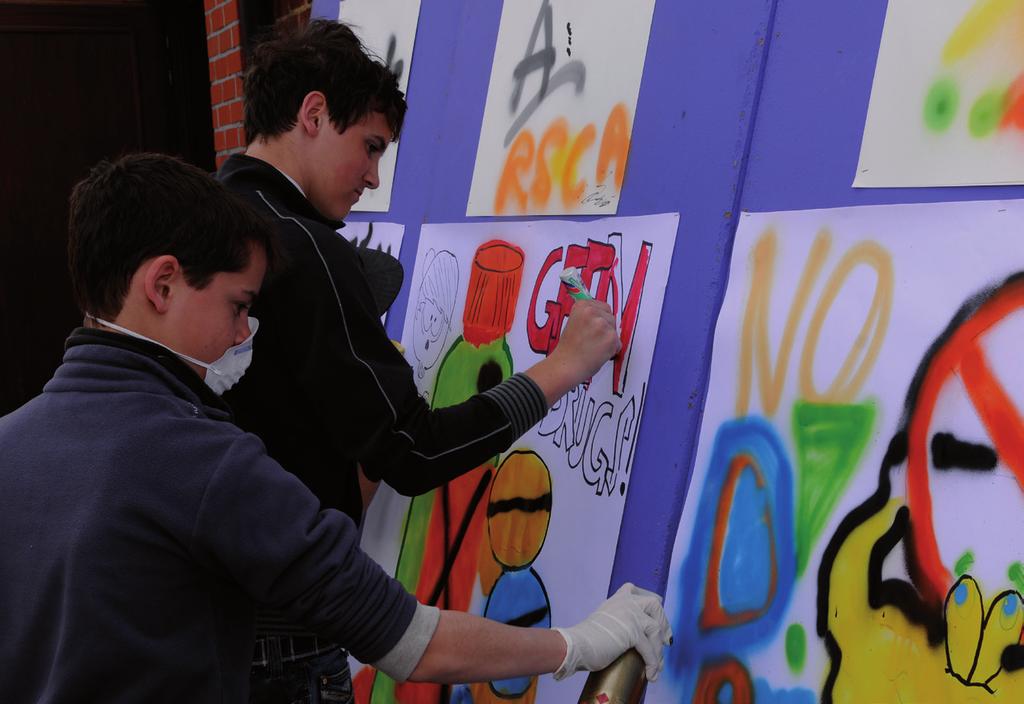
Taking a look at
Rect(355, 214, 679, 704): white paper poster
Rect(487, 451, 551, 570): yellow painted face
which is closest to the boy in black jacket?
Rect(355, 214, 679, 704): white paper poster

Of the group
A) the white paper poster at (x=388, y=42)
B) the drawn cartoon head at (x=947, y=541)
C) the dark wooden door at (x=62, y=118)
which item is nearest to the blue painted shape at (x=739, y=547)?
the drawn cartoon head at (x=947, y=541)

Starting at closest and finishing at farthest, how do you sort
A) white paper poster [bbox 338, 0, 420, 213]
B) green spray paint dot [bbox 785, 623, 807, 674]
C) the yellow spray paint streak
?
1. the yellow spray paint streak
2. green spray paint dot [bbox 785, 623, 807, 674]
3. white paper poster [bbox 338, 0, 420, 213]

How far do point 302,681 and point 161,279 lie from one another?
863 millimetres

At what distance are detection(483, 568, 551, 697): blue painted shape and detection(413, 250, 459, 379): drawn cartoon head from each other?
0.61 m

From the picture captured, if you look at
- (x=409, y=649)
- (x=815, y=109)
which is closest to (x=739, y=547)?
(x=409, y=649)

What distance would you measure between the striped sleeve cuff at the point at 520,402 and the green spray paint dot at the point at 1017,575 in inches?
31.1

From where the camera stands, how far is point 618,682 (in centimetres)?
145

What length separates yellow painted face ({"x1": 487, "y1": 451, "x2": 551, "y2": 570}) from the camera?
1929 millimetres

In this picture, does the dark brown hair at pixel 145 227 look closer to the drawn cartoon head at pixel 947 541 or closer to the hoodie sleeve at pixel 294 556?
the hoodie sleeve at pixel 294 556

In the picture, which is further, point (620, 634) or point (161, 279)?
point (620, 634)

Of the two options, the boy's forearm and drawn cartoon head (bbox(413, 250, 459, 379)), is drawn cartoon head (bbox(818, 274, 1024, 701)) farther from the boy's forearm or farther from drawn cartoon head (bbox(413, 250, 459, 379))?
drawn cartoon head (bbox(413, 250, 459, 379))

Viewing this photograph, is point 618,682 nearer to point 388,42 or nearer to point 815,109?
point 815,109

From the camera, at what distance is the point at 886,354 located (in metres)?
1.36

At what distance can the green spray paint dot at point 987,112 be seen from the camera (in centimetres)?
128
